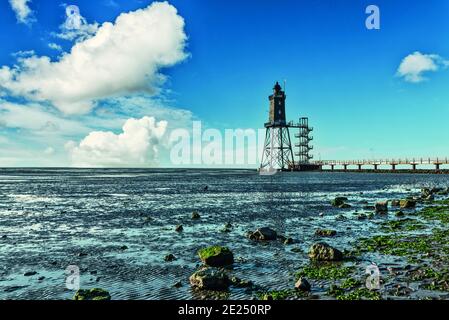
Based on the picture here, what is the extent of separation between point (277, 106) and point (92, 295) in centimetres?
13962

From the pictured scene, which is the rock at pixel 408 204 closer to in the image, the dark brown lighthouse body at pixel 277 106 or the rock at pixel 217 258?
the rock at pixel 217 258

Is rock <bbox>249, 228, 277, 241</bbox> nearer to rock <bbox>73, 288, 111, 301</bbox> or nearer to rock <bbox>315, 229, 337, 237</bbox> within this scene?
rock <bbox>315, 229, 337, 237</bbox>

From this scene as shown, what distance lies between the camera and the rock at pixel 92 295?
10.6 meters

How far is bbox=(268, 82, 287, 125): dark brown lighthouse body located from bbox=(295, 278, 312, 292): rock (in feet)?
446

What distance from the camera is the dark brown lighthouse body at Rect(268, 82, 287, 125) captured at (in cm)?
14562

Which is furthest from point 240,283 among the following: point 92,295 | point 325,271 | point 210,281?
point 92,295

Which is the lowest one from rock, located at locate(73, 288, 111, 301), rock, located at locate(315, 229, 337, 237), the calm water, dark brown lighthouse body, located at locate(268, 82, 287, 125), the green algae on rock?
the calm water

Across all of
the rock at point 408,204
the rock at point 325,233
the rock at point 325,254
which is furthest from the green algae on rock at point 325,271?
the rock at point 408,204

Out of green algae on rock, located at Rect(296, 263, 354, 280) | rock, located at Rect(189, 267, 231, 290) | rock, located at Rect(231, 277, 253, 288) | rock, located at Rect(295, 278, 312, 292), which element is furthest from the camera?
green algae on rock, located at Rect(296, 263, 354, 280)

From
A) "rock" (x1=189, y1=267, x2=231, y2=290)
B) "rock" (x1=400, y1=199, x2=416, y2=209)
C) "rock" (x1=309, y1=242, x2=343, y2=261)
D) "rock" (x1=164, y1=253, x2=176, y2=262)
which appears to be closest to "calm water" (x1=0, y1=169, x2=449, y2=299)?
"rock" (x1=164, y1=253, x2=176, y2=262)

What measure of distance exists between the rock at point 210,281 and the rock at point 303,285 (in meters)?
2.16

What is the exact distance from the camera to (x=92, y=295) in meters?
10.8
